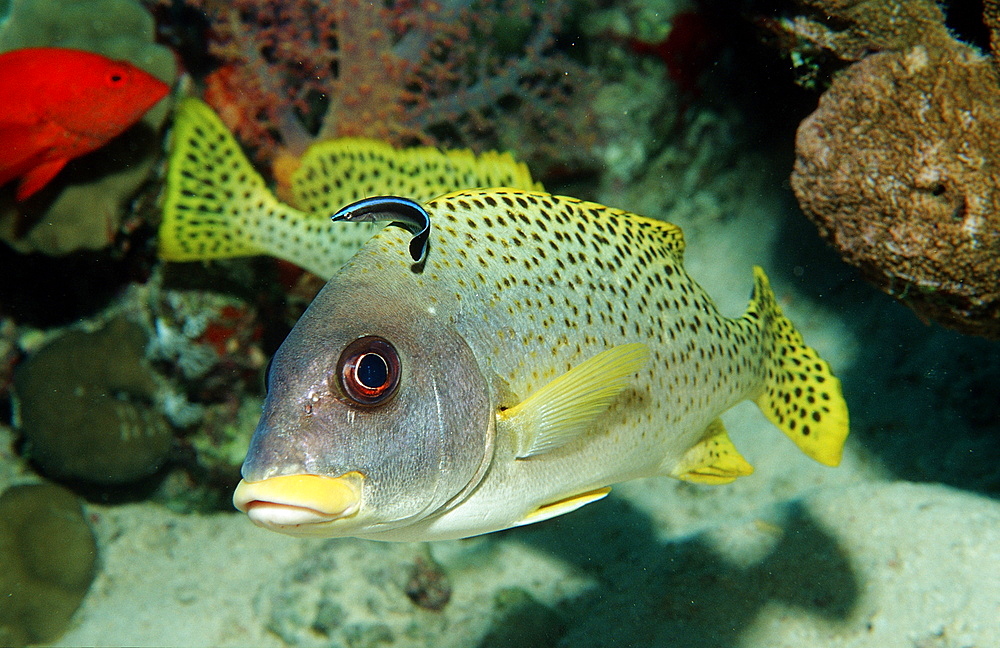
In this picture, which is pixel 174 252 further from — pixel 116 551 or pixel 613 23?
pixel 613 23

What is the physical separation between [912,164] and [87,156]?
5230 mm

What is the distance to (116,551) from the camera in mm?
5250

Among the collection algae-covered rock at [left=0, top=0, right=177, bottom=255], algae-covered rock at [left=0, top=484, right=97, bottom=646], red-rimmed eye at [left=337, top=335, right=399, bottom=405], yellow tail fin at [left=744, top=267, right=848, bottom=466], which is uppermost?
red-rimmed eye at [left=337, top=335, right=399, bottom=405]

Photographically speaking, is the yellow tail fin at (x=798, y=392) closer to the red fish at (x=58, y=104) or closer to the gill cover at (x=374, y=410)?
the gill cover at (x=374, y=410)

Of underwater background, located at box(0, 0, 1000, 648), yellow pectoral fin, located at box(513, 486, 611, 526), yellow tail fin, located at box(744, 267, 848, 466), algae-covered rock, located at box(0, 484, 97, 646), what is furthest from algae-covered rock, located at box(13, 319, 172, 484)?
yellow tail fin, located at box(744, 267, 848, 466)

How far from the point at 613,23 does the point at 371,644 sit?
5519 millimetres

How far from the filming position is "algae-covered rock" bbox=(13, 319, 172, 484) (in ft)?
16.3

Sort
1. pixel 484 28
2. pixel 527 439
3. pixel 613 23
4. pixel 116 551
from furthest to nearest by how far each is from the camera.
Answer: pixel 613 23 → pixel 116 551 → pixel 484 28 → pixel 527 439

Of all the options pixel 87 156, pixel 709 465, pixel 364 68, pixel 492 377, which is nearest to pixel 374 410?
pixel 492 377

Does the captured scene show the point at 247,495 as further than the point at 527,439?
No

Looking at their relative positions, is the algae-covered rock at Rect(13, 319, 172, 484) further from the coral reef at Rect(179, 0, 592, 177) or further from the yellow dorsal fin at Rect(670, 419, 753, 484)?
the yellow dorsal fin at Rect(670, 419, 753, 484)

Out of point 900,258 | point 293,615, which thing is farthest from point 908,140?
point 293,615

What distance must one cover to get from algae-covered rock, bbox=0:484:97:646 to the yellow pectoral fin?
14.8 ft

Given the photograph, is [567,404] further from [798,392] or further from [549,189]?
[549,189]
